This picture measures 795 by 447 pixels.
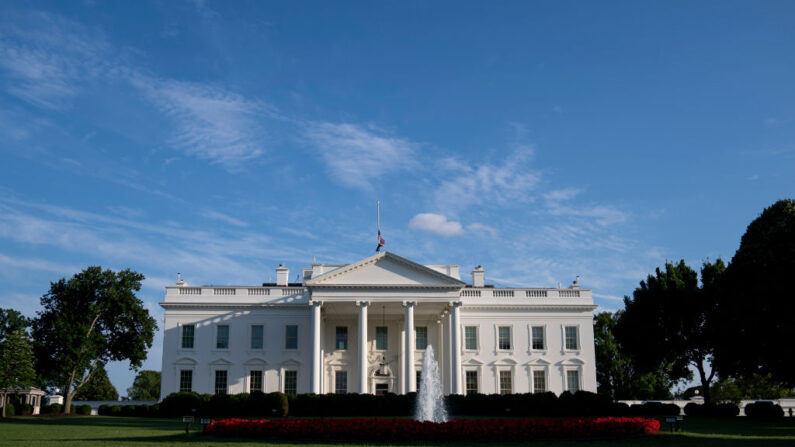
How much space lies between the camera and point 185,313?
47750mm

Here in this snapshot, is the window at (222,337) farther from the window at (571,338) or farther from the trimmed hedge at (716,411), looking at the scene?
the trimmed hedge at (716,411)

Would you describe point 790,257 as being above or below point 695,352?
above

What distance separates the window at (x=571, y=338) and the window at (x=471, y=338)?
6.72 m

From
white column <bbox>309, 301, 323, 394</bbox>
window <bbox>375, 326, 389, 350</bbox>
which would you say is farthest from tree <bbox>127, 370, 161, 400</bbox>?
white column <bbox>309, 301, 323, 394</bbox>

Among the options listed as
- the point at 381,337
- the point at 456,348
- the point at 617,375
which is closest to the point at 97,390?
the point at 381,337

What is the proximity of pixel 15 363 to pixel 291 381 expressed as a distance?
17541 millimetres

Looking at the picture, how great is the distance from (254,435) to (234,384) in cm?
2619

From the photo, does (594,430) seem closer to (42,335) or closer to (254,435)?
(254,435)

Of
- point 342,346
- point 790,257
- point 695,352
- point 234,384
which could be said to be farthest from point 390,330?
point 790,257

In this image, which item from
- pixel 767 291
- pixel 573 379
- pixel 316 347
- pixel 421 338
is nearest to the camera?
pixel 767 291

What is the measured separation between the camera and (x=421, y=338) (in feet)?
161

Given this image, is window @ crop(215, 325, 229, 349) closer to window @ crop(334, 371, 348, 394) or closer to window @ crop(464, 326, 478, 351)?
window @ crop(334, 371, 348, 394)

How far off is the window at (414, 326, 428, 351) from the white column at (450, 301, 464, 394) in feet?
15.8

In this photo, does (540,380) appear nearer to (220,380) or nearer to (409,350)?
(409,350)
